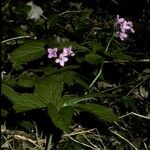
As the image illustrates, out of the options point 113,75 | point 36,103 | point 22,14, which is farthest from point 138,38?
point 36,103

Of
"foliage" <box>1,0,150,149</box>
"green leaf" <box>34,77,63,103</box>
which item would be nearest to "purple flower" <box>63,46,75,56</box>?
"foliage" <box>1,0,150,149</box>

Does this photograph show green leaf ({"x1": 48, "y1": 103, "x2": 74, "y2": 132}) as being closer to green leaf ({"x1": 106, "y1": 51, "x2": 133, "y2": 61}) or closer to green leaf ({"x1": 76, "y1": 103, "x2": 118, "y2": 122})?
green leaf ({"x1": 76, "y1": 103, "x2": 118, "y2": 122})

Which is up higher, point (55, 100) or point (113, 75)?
point (55, 100)

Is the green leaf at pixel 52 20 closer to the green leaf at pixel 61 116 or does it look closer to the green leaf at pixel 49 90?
the green leaf at pixel 49 90

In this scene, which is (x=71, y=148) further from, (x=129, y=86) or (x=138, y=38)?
(x=138, y=38)

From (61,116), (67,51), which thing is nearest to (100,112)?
(61,116)

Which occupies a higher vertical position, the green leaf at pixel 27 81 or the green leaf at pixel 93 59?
the green leaf at pixel 93 59

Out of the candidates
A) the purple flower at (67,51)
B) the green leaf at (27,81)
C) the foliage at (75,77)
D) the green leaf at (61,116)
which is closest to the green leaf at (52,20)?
the foliage at (75,77)
